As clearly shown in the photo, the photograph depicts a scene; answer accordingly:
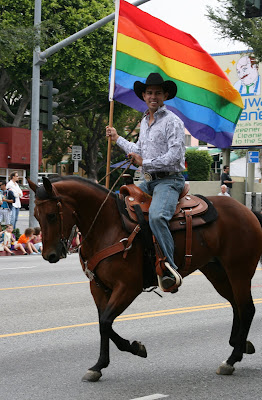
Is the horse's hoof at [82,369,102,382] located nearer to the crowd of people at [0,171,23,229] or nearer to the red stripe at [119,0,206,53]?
the red stripe at [119,0,206,53]

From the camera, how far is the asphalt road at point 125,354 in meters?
5.49

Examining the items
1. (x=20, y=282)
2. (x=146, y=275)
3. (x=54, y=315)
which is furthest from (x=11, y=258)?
(x=146, y=275)

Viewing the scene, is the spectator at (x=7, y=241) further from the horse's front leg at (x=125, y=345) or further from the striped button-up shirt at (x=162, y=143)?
the horse's front leg at (x=125, y=345)

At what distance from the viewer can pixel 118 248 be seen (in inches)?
228

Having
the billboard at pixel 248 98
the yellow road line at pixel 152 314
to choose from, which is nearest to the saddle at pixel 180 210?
the yellow road line at pixel 152 314

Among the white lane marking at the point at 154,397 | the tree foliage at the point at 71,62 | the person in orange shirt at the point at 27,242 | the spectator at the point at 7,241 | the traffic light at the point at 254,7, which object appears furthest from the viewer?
the tree foliage at the point at 71,62

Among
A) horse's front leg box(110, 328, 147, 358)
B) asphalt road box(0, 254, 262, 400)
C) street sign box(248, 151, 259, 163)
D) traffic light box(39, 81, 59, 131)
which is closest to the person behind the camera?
asphalt road box(0, 254, 262, 400)

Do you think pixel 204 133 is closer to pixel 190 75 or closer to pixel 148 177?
pixel 190 75

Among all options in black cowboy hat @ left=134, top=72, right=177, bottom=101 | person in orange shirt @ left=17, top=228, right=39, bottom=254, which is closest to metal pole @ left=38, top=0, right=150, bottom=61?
person in orange shirt @ left=17, top=228, right=39, bottom=254

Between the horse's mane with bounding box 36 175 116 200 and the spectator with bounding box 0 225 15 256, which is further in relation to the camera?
the spectator with bounding box 0 225 15 256

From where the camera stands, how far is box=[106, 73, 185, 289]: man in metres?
5.96

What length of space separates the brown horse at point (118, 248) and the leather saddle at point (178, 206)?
0.11 m

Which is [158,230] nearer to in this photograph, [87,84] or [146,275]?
[146,275]

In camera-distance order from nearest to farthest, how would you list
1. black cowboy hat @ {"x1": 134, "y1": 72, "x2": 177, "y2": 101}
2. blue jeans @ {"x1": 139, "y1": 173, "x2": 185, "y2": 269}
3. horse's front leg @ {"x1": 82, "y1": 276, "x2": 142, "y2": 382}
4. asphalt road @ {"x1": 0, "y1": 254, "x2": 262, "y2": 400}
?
asphalt road @ {"x1": 0, "y1": 254, "x2": 262, "y2": 400}
horse's front leg @ {"x1": 82, "y1": 276, "x2": 142, "y2": 382}
blue jeans @ {"x1": 139, "y1": 173, "x2": 185, "y2": 269}
black cowboy hat @ {"x1": 134, "y1": 72, "x2": 177, "y2": 101}
